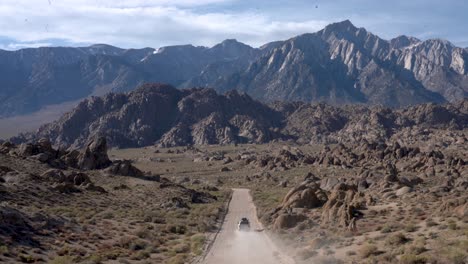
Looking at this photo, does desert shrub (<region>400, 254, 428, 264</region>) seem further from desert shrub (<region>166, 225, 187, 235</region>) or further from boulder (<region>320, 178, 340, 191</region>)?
boulder (<region>320, 178, 340, 191</region>)

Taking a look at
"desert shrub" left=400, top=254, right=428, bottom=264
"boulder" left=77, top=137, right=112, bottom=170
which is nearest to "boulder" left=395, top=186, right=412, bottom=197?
"desert shrub" left=400, top=254, right=428, bottom=264

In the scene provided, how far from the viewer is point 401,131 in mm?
191875

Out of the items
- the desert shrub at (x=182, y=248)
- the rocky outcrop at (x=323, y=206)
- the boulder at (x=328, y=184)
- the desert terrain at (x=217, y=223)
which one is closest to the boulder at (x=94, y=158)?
the desert terrain at (x=217, y=223)

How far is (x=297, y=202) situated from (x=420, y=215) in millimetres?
12624

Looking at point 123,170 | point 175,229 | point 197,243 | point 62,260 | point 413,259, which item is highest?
point 413,259

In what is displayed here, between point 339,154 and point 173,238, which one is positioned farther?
point 339,154

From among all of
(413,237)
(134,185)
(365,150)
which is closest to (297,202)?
(413,237)

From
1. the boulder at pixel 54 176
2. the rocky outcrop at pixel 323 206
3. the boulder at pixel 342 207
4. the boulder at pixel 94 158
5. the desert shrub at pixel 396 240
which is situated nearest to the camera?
the desert shrub at pixel 396 240

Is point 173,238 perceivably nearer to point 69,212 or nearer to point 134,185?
point 69,212

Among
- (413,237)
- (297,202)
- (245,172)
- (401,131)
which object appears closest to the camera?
(413,237)

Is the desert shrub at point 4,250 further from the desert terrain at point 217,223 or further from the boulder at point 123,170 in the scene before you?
the boulder at point 123,170

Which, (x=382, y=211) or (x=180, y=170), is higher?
(x=382, y=211)

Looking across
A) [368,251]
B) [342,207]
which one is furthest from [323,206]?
[368,251]

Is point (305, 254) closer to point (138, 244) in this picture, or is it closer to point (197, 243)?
point (197, 243)
